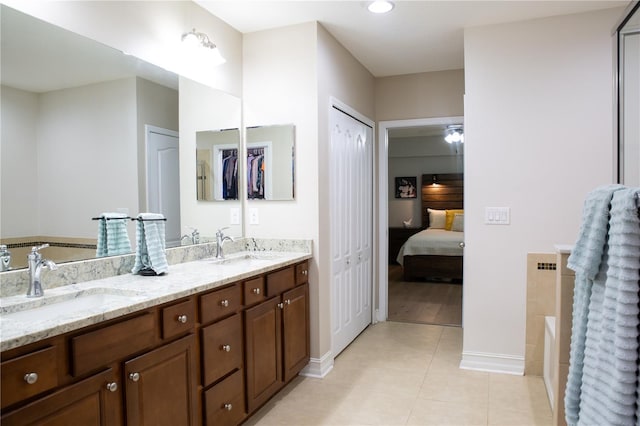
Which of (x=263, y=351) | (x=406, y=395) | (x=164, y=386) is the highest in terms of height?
(x=164, y=386)

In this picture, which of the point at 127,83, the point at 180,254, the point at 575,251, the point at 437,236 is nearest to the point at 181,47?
the point at 127,83

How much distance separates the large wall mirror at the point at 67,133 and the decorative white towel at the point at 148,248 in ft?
0.35

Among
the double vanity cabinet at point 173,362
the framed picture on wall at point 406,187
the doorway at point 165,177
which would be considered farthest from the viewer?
the framed picture on wall at point 406,187

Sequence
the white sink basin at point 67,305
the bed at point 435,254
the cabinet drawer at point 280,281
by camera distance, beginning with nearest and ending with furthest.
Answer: the white sink basin at point 67,305 < the cabinet drawer at point 280,281 < the bed at point 435,254

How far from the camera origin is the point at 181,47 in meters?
2.66

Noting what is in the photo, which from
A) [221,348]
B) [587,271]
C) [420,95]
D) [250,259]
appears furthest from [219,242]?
[420,95]

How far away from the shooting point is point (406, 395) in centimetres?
281

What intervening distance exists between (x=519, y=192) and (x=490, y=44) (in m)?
1.09

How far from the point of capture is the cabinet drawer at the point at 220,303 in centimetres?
202

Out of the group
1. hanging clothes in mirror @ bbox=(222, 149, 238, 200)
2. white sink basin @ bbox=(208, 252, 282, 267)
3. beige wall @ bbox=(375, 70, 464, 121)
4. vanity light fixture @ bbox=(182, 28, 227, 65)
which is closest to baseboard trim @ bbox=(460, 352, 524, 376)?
white sink basin @ bbox=(208, 252, 282, 267)

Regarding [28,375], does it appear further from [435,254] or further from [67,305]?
[435,254]

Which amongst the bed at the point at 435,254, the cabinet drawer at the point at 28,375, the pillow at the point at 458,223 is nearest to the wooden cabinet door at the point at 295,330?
the cabinet drawer at the point at 28,375

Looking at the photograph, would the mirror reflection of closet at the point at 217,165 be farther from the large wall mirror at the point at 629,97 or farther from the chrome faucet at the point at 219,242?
the large wall mirror at the point at 629,97

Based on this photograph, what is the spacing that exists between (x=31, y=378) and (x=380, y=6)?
2657 mm
